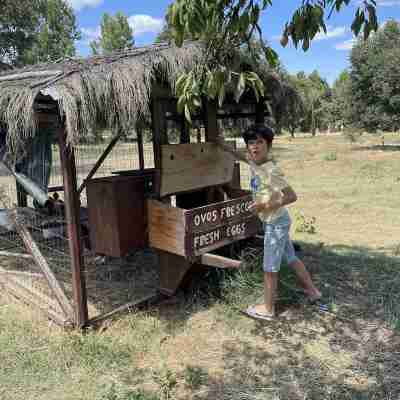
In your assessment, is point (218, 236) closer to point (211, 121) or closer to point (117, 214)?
point (117, 214)

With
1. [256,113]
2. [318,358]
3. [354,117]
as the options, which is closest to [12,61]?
[354,117]

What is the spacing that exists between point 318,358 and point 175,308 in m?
1.62

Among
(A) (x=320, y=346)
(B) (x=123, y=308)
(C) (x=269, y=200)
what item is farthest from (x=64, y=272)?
(A) (x=320, y=346)

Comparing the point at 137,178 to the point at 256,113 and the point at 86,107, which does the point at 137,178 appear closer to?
the point at 86,107

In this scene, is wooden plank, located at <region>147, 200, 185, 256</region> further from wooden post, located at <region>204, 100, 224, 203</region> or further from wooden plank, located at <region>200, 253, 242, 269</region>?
wooden post, located at <region>204, 100, 224, 203</region>

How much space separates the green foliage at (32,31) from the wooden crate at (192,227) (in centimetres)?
1760

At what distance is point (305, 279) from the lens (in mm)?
4191

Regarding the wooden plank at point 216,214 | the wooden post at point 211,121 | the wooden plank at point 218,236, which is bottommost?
the wooden plank at point 218,236

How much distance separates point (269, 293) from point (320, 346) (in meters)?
0.62

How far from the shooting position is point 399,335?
3.70 meters

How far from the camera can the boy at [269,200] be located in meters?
3.63

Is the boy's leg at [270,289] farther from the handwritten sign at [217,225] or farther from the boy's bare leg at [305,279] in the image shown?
the handwritten sign at [217,225]

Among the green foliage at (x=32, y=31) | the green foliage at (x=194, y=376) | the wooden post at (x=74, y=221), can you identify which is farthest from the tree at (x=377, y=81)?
the green foliage at (x=194, y=376)

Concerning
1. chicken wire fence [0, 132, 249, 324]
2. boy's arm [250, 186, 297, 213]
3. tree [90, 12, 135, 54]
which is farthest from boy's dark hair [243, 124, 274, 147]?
tree [90, 12, 135, 54]
